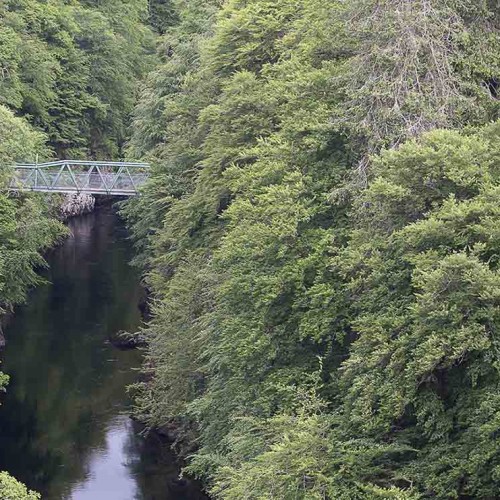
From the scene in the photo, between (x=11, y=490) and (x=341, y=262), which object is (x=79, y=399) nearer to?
(x=11, y=490)

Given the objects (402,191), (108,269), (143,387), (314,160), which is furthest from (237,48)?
(108,269)

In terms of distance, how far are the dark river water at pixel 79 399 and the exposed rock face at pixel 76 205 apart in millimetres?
8405

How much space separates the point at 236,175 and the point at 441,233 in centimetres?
959

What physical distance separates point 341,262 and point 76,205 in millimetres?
39866

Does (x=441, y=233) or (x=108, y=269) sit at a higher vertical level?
(x=441, y=233)

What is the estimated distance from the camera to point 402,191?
15914 millimetres

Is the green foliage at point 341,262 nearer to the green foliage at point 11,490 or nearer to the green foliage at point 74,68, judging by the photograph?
the green foliage at point 11,490

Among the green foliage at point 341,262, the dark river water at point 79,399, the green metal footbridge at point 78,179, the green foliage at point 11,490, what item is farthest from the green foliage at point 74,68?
the green foliage at point 11,490

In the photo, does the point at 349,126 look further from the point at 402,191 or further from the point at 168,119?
the point at 168,119

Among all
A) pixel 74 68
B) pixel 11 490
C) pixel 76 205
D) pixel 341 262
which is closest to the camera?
pixel 11 490

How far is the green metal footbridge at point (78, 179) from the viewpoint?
117ft

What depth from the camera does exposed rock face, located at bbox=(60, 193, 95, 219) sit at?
2053 inches

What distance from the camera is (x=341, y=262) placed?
17.1 m

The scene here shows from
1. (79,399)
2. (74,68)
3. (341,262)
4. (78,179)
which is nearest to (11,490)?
(341,262)
